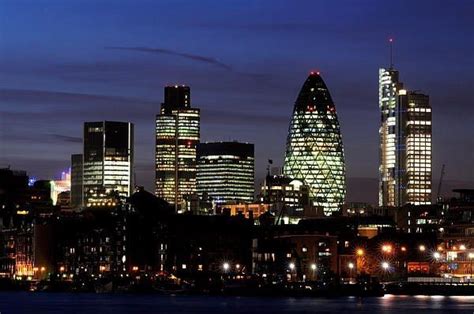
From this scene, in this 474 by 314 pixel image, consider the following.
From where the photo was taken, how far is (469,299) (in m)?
183

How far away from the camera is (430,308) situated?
507 feet

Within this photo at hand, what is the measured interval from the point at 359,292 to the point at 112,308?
42.0 m

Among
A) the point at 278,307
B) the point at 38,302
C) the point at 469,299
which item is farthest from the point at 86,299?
the point at 469,299

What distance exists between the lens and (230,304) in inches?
6501

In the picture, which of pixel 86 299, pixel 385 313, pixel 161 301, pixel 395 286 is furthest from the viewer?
pixel 395 286

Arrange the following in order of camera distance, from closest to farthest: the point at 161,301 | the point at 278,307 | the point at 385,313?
the point at 385,313 → the point at 278,307 → the point at 161,301

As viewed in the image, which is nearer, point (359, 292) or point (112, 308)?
point (112, 308)

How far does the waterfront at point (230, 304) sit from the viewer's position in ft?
499

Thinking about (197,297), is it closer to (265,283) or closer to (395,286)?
(265,283)

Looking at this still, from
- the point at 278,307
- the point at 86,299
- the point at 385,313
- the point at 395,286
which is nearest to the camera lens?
the point at 385,313

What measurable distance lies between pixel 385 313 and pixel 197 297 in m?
47.3

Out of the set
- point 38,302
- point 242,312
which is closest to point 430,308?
point 242,312

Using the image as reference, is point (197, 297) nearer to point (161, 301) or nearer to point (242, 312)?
point (161, 301)

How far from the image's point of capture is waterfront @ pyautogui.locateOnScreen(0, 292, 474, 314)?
152125 millimetres
